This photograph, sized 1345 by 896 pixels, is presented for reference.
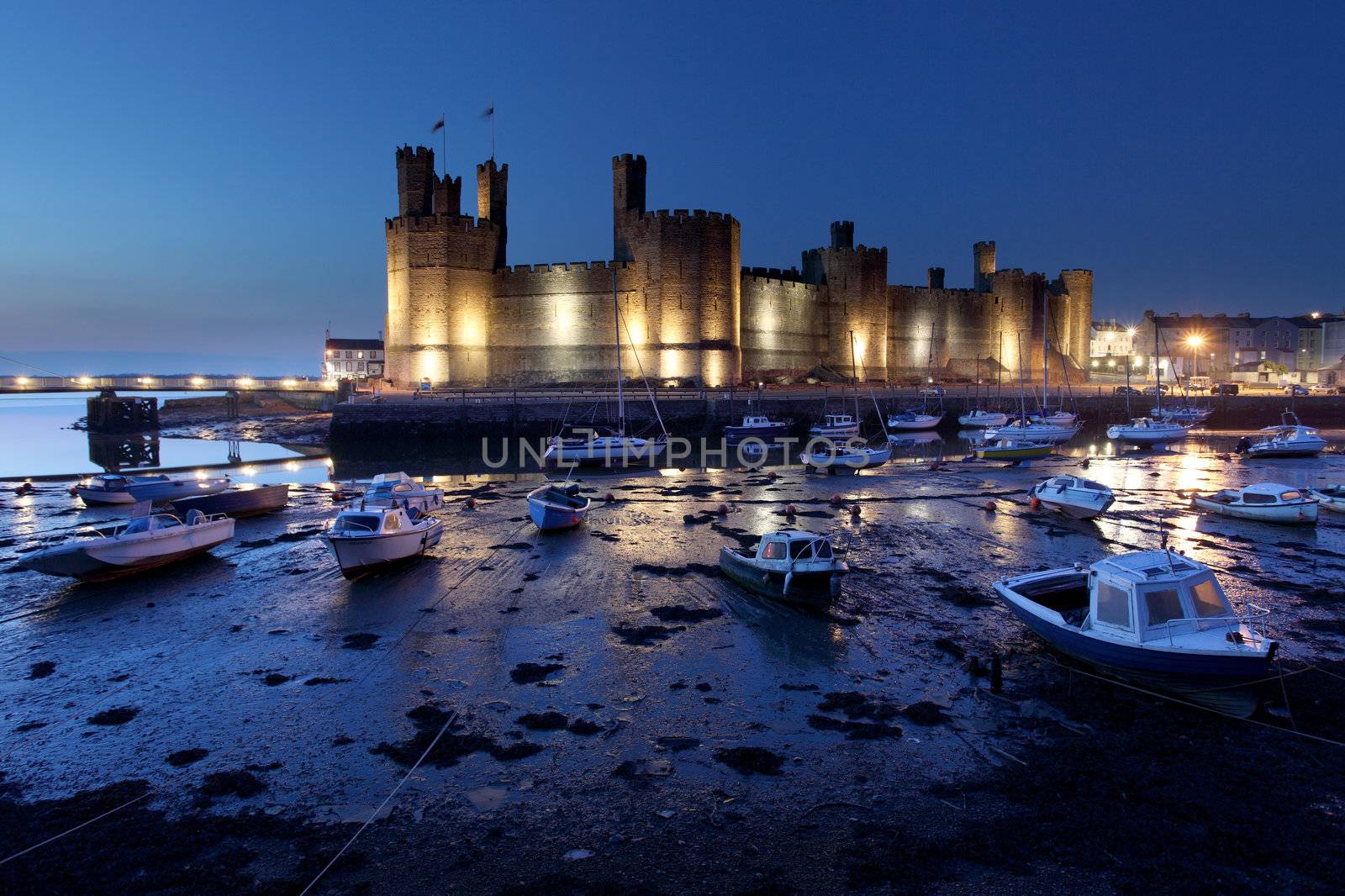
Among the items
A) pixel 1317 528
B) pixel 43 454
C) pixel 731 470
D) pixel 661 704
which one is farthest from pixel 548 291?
pixel 661 704

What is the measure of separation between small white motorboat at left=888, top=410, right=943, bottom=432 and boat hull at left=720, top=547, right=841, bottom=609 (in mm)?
32481

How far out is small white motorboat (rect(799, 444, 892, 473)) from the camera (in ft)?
93.7

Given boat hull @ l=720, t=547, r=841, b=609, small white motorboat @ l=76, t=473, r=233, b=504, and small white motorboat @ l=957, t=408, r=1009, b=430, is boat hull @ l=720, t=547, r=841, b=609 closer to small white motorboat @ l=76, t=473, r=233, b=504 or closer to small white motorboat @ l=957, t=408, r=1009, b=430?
small white motorboat @ l=76, t=473, r=233, b=504

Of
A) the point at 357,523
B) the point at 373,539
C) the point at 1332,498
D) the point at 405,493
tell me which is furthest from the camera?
the point at 1332,498

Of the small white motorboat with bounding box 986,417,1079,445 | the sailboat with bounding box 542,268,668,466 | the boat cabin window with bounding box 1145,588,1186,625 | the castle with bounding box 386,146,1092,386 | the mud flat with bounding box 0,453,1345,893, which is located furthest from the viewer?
the castle with bounding box 386,146,1092,386

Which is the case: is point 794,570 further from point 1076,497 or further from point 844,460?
point 844,460

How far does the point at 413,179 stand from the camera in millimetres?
45031

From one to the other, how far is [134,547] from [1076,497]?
19.2 meters

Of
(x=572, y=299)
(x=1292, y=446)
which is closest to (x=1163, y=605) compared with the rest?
(x=1292, y=446)

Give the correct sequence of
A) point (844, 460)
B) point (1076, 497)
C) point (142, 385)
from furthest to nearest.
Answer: point (142, 385) < point (844, 460) < point (1076, 497)

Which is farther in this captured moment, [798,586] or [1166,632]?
[798,586]

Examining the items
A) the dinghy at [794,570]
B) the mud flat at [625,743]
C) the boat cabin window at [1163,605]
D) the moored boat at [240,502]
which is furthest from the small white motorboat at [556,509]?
the boat cabin window at [1163,605]

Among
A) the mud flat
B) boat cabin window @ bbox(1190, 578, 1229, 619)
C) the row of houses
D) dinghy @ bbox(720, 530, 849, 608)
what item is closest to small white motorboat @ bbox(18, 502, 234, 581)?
the mud flat

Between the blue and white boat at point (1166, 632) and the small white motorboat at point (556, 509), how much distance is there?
10166 millimetres
